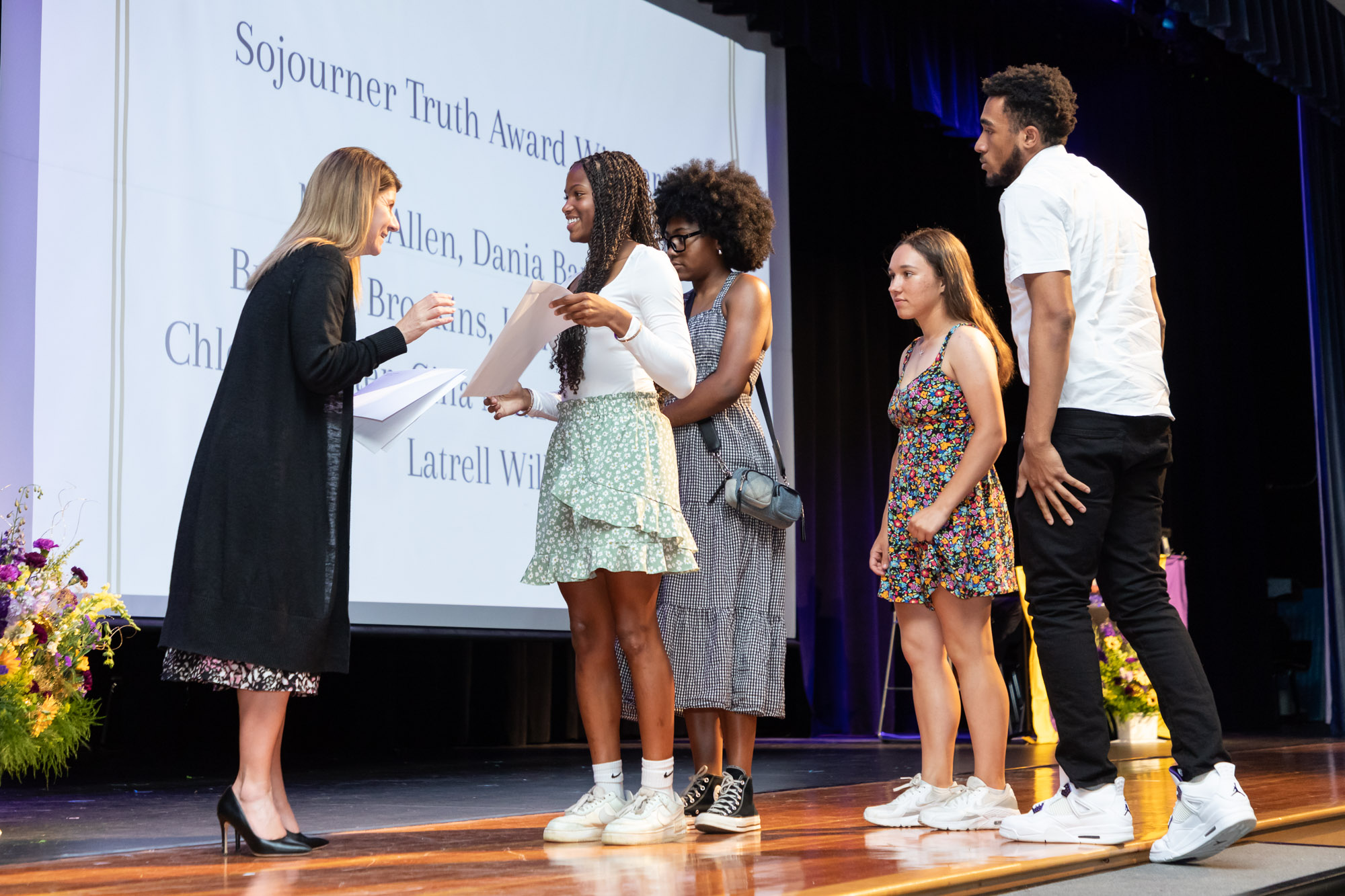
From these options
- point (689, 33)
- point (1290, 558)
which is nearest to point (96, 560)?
point (689, 33)

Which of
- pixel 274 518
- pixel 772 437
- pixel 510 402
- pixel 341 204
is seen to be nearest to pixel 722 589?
pixel 772 437

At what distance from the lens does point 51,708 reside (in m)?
2.65

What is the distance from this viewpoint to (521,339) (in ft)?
6.89

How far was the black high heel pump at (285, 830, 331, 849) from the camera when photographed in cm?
206

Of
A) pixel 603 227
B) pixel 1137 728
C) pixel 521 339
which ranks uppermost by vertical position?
pixel 603 227

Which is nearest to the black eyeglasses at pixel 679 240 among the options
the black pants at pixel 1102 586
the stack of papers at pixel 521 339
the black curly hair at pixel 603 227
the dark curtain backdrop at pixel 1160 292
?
the black curly hair at pixel 603 227

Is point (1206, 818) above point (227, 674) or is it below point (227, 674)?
below

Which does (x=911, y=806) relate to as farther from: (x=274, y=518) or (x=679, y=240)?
(x=274, y=518)

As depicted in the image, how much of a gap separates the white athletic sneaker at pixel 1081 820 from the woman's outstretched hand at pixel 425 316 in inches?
52.4

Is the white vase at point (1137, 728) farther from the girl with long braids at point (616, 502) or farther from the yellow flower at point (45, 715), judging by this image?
the yellow flower at point (45, 715)

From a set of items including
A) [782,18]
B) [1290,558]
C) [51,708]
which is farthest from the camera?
[1290,558]

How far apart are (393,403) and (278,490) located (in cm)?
27

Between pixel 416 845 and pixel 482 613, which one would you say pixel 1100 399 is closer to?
pixel 416 845

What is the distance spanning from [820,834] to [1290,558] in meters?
5.61
